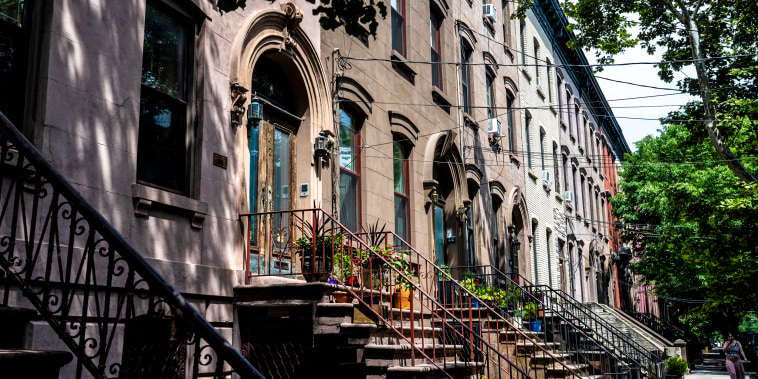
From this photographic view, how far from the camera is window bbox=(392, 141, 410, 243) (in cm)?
1381

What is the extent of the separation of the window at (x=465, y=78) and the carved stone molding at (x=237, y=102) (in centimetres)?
1003

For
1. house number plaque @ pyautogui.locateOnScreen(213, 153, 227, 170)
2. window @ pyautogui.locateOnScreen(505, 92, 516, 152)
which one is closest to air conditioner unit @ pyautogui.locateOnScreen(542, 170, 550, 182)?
Answer: window @ pyautogui.locateOnScreen(505, 92, 516, 152)

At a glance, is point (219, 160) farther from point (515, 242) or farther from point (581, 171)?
point (581, 171)

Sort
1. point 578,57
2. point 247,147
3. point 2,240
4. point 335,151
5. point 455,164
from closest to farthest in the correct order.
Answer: point 2,240
point 247,147
point 335,151
point 455,164
point 578,57

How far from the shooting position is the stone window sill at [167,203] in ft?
22.9

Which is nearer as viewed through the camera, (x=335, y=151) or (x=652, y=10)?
(x=335, y=151)

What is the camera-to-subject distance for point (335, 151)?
11180mm

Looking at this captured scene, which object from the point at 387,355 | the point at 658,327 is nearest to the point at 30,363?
the point at 387,355

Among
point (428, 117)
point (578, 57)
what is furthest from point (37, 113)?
point (578, 57)

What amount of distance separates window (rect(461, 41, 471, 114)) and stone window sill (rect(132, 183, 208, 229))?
11.2 metres

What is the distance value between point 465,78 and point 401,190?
573 centimetres

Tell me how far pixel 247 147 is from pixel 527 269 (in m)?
14.0

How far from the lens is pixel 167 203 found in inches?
287

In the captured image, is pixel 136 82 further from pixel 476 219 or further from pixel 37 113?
pixel 476 219
